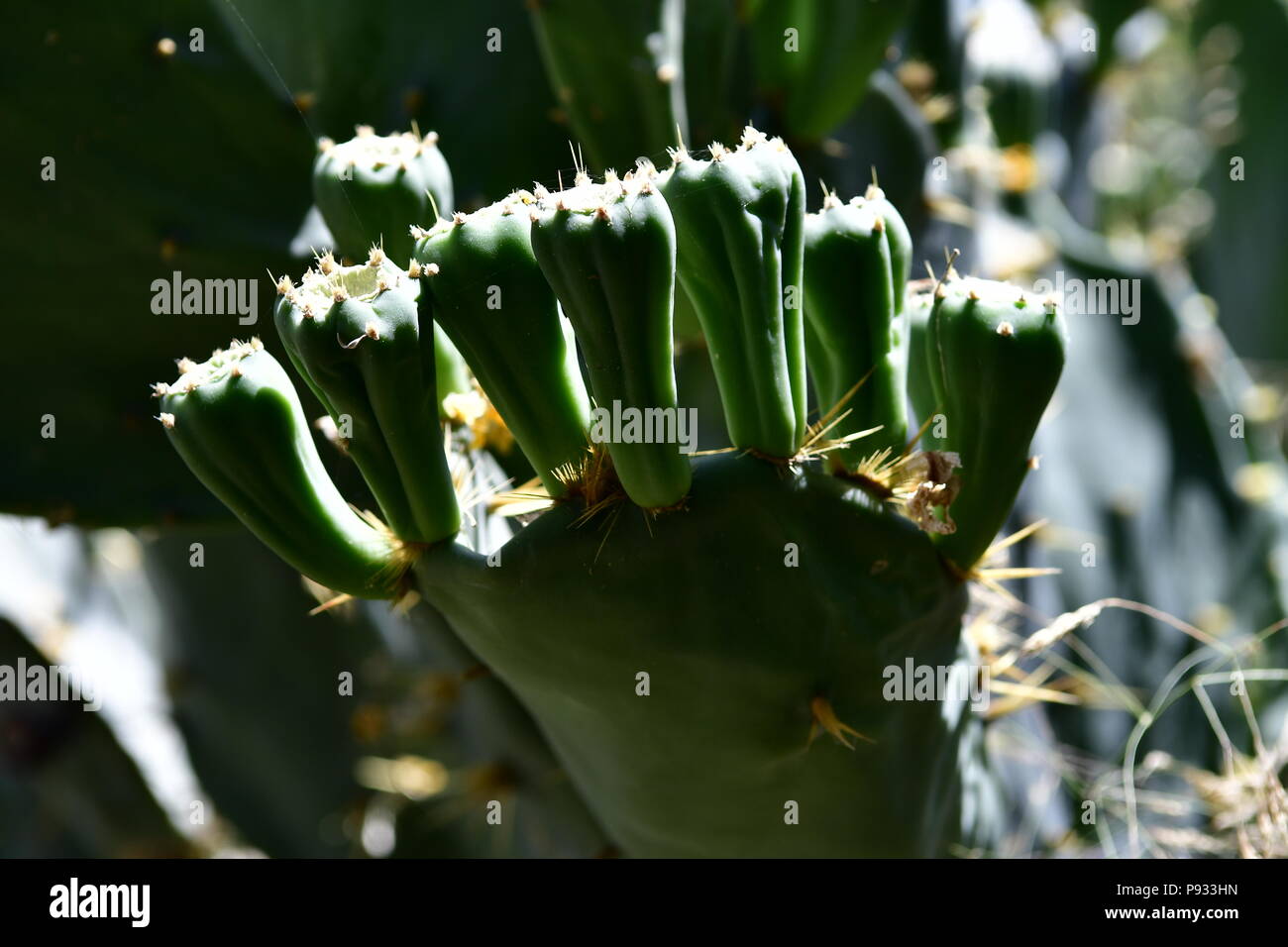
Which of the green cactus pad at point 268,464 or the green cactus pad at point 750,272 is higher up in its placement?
the green cactus pad at point 750,272

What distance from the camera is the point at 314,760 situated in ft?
7.37

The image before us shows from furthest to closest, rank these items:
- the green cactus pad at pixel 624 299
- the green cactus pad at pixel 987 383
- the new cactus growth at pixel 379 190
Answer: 1. the new cactus growth at pixel 379 190
2. the green cactus pad at pixel 987 383
3. the green cactus pad at pixel 624 299

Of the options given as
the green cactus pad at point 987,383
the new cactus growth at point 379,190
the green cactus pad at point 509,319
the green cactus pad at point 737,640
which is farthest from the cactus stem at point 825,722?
the new cactus growth at point 379,190

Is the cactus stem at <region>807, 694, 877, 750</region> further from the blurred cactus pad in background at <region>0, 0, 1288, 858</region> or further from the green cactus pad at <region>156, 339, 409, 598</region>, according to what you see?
the green cactus pad at <region>156, 339, 409, 598</region>

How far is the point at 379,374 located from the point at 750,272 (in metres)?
0.29

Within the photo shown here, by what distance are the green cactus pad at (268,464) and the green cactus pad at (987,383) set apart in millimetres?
489

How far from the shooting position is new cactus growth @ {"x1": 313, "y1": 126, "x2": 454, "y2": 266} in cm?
114

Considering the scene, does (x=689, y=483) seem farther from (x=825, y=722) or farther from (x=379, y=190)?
(x=379, y=190)

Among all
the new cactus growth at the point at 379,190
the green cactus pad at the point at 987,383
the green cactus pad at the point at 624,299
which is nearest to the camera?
the green cactus pad at the point at 624,299

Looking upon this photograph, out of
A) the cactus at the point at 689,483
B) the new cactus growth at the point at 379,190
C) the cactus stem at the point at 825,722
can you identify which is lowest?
the cactus stem at the point at 825,722

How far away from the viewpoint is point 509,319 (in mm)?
900

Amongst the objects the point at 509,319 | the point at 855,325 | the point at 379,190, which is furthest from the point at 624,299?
the point at 379,190

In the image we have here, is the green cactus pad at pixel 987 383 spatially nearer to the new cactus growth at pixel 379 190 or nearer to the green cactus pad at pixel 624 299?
the green cactus pad at pixel 624 299

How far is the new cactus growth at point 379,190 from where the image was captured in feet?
3.73
